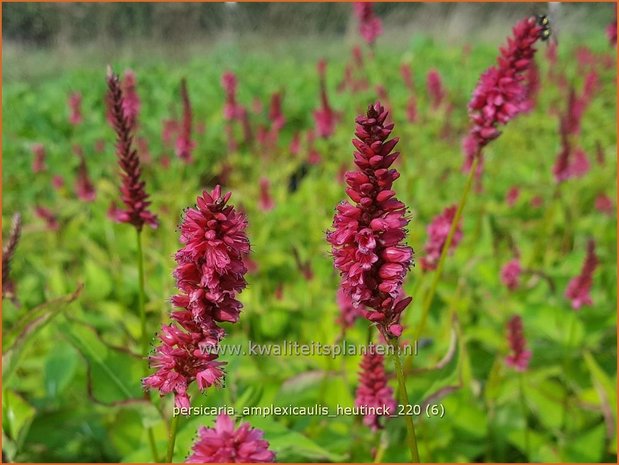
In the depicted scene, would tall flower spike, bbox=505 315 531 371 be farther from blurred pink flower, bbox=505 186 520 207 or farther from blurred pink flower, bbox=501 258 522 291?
blurred pink flower, bbox=505 186 520 207

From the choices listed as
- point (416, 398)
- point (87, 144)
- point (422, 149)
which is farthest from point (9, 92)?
point (416, 398)

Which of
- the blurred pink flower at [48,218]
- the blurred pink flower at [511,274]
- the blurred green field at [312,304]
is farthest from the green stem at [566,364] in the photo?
the blurred pink flower at [48,218]

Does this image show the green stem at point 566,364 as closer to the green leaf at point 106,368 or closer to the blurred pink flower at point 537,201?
the green leaf at point 106,368

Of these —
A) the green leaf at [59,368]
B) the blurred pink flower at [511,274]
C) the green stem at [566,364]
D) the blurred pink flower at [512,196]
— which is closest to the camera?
the green leaf at [59,368]

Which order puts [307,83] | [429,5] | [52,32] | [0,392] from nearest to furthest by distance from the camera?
1. [0,392]
2. [307,83]
3. [52,32]
4. [429,5]

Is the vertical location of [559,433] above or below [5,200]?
below

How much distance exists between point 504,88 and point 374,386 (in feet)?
3.78

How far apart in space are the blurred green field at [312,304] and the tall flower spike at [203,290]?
0.60 metres

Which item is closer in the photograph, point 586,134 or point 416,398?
point 416,398

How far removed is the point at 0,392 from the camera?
2188 mm

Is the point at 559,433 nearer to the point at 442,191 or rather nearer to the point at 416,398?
the point at 416,398

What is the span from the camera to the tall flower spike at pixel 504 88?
198cm

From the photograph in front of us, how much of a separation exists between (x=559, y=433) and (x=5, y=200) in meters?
5.71

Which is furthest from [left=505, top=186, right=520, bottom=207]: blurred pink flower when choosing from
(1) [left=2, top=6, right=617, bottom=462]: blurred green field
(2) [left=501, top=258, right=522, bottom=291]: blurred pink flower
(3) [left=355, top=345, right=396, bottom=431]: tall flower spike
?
(3) [left=355, top=345, right=396, bottom=431]: tall flower spike
